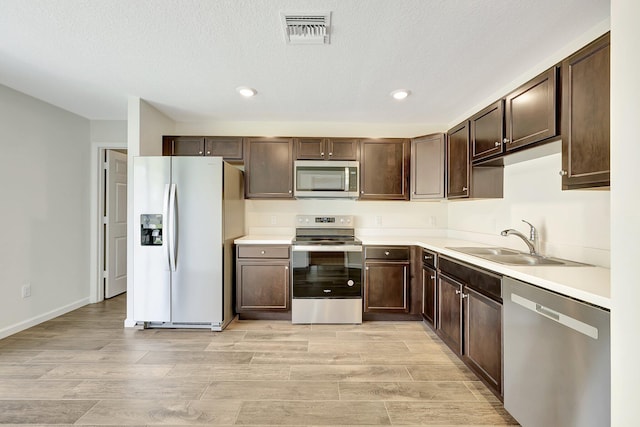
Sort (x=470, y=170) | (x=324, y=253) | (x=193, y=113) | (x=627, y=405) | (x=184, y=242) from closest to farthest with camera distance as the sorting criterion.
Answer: (x=627, y=405) → (x=470, y=170) → (x=184, y=242) → (x=324, y=253) → (x=193, y=113)

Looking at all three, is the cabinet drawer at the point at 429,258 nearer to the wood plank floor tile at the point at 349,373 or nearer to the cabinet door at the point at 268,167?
the wood plank floor tile at the point at 349,373

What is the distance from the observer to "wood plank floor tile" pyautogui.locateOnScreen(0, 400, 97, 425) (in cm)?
170

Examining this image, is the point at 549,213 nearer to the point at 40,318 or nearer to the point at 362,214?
the point at 362,214

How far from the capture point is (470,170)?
2.74 metres

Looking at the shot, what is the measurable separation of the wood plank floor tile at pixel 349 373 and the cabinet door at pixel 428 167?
1.88m

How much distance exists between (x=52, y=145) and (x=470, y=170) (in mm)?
4455

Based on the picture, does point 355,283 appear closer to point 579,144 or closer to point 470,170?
point 470,170

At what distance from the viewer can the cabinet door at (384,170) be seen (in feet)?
11.6

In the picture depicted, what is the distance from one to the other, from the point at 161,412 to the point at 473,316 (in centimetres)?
215

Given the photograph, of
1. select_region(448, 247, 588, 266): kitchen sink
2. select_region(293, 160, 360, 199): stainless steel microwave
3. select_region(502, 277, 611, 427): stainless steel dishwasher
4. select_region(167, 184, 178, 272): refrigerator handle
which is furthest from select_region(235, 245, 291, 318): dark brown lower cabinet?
select_region(502, 277, 611, 427): stainless steel dishwasher

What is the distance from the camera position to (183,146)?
3.55 metres

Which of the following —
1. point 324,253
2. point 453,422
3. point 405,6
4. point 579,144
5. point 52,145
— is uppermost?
point 405,6

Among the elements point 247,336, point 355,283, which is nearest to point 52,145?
point 247,336

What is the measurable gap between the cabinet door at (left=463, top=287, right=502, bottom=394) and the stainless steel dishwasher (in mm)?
102
